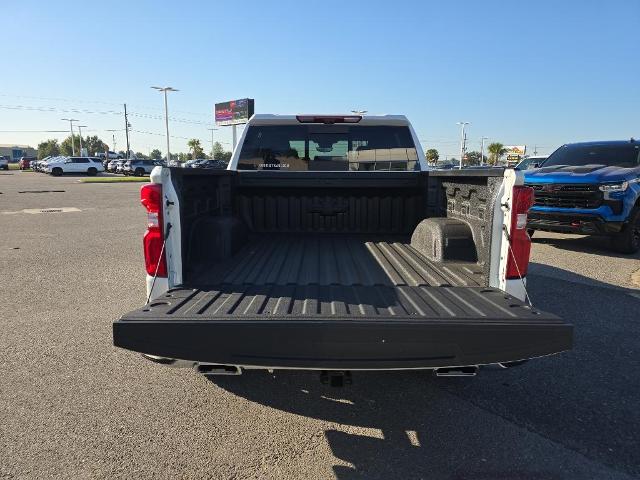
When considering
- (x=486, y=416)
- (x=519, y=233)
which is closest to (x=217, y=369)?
(x=486, y=416)

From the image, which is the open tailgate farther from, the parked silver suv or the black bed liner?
the parked silver suv

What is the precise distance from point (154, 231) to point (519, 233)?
7.86ft

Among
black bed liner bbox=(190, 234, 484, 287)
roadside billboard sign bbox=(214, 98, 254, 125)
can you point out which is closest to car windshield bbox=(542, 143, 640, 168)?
black bed liner bbox=(190, 234, 484, 287)

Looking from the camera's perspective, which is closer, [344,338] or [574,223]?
[344,338]

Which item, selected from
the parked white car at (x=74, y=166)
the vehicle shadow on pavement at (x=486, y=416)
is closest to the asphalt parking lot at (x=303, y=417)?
the vehicle shadow on pavement at (x=486, y=416)

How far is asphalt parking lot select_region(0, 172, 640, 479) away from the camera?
99.7 inches

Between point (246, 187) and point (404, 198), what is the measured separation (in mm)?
1773

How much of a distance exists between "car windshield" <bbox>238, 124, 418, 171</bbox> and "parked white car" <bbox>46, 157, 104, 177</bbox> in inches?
1917

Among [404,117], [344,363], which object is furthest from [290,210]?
[344,363]

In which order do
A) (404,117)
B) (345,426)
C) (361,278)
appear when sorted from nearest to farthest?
(345,426) < (361,278) < (404,117)

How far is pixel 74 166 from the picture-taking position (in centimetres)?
4662

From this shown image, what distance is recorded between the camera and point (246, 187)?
472 cm

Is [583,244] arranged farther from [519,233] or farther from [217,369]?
[217,369]

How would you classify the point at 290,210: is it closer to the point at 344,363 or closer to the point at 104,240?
the point at 344,363
